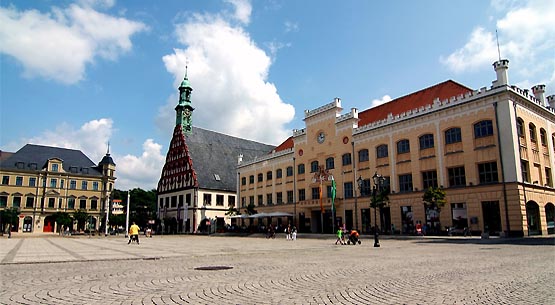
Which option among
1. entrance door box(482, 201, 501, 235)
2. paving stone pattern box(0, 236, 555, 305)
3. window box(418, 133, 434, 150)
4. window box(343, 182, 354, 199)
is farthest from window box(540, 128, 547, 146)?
paving stone pattern box(0, 236, 555, 305)

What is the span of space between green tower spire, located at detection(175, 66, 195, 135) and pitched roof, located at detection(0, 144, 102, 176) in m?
23.5

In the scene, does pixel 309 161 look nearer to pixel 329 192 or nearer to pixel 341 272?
pixel 329 192

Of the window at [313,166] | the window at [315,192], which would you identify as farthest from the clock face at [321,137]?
the window at [315,192]

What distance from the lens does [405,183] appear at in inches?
1618

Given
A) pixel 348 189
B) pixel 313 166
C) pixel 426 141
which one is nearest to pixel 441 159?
pixel 426 141

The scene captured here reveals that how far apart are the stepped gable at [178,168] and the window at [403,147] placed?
41.1m

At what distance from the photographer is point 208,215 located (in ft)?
237

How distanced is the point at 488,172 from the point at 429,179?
18.8ft

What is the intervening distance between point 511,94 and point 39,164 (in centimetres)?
8509

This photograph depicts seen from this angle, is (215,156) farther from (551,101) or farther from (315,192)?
(551,101)

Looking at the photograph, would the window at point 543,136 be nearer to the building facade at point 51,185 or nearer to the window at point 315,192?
the window at point 315,192

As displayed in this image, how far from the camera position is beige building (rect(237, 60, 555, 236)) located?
3350 centimetres

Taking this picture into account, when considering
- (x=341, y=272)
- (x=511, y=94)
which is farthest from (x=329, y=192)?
(x=341, y=272)

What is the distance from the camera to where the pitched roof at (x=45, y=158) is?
79613mm
